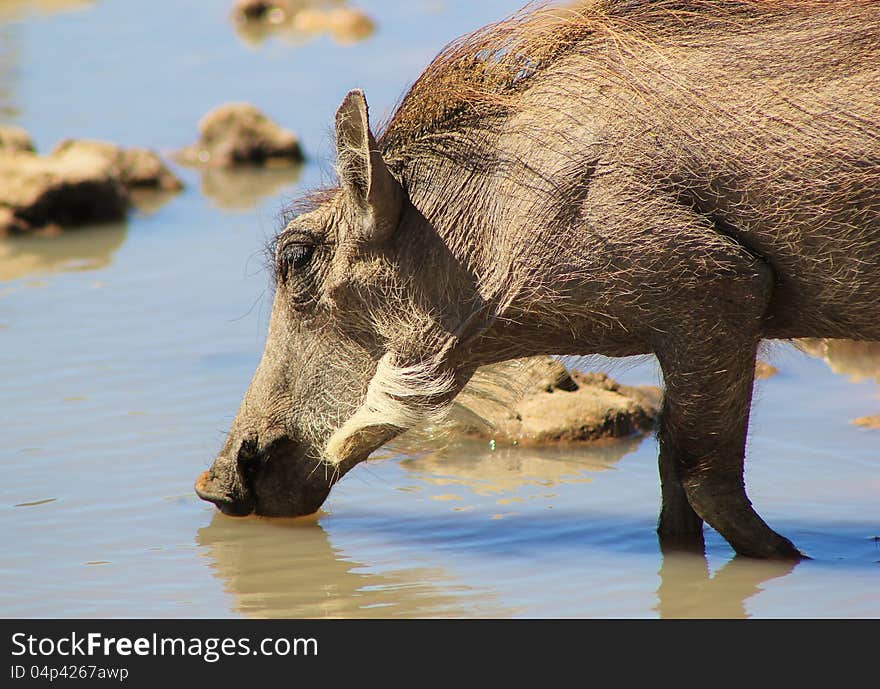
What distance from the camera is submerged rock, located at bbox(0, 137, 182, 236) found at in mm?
10172

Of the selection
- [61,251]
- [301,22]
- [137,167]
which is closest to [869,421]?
[61,251]

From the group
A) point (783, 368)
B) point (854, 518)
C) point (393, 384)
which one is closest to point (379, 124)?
point (393, 384)

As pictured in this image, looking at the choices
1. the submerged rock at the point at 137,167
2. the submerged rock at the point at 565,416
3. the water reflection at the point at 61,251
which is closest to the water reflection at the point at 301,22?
the submerged rock at the point at 137,167

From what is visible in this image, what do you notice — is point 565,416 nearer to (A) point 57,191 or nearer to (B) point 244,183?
(A) point 57,191

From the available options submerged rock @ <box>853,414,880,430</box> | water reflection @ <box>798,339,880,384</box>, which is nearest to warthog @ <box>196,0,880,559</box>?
submerged rock @ <box>853,414,880,430</box>

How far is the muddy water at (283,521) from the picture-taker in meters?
5.08

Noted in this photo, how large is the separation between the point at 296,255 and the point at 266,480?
839 millimetres

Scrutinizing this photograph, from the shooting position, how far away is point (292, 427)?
18.0 ft

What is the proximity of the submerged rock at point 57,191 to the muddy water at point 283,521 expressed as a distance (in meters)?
0.27

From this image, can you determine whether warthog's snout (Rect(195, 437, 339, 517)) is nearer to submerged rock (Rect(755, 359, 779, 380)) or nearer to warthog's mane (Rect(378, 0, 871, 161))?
warthog's mane (Rect(378, 0, 871, 161))

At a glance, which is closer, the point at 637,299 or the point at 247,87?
the point at 637,299

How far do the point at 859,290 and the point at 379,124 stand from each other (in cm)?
179

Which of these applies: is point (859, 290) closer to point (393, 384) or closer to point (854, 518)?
point (854, 518)

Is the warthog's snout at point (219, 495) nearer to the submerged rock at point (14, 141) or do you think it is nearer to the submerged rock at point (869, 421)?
the submerged rock at point (869, 421)
